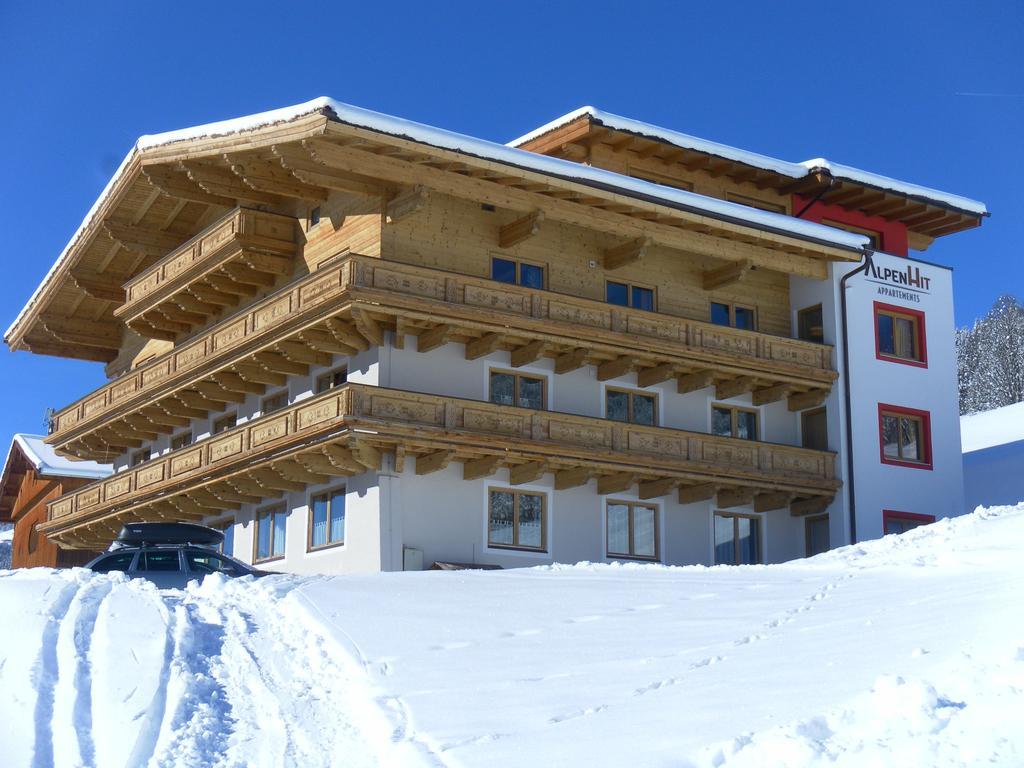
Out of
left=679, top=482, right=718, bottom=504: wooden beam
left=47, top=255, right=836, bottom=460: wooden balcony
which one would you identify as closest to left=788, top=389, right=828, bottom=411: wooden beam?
left=47, top=255, right=836, bottom=460: wooden balcony

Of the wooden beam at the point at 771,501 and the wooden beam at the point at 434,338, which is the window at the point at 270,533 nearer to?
the wooden beam at the point at 434,338

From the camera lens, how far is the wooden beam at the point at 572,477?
99.5 ft

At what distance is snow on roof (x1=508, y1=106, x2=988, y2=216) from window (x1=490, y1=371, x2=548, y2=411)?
21.5 feet

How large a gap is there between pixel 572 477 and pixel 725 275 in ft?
22.7

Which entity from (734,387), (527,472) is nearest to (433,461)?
(527,472)

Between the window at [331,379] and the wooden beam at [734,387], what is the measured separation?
9330 mm

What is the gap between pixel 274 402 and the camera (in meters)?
33.3

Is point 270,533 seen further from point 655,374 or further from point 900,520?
point 900,520

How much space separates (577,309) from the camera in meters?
30.5

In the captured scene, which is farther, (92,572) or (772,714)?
(92,572)

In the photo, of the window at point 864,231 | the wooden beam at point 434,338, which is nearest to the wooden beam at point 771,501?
the window at point 864,231

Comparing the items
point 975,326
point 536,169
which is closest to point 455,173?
point 536,169

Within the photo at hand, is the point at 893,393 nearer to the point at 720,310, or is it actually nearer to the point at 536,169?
the point at 720,310

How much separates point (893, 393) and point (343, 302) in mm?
15188
